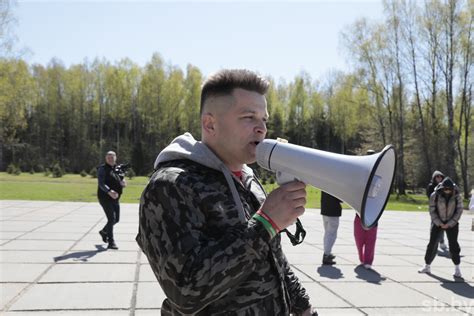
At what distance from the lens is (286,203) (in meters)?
1.60

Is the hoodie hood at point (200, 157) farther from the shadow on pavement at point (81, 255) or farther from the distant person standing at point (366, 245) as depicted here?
the distant person standing at point (366, 245)

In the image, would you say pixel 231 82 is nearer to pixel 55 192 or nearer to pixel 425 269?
pixel 425 269

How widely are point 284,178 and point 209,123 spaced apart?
435 millimetres

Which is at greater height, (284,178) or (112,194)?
(284,178)

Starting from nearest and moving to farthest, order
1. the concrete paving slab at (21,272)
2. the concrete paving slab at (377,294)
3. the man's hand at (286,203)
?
1. the man's hand at (286,203)
2. the concrete paving slab at (377,294)
3. the concrete paving slab at (21,272)

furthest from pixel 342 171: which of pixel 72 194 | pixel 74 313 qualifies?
pixel 72 194

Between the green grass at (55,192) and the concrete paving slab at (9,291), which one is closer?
the concrete paving slab at (9,291)

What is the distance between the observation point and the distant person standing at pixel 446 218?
7.43 meters

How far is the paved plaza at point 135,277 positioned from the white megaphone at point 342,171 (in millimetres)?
3741

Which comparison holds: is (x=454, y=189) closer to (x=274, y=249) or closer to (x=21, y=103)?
(x=274, y=249)

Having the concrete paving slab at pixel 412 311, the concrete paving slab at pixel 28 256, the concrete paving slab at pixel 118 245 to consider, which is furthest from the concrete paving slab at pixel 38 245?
the concrete paving slab at pixel 412 311

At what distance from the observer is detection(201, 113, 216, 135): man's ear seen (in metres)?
1.82

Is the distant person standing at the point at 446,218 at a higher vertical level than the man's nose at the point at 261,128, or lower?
lower

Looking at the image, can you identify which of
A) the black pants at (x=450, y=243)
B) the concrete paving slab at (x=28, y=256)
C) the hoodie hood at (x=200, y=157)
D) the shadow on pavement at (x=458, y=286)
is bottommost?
the shadow on pavement at (x=458, y=286)
